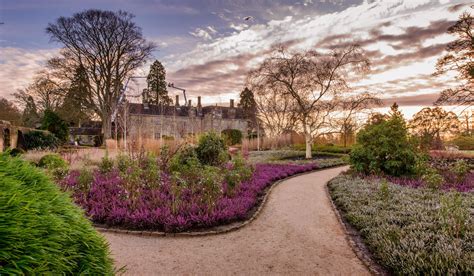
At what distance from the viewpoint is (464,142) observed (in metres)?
26.7

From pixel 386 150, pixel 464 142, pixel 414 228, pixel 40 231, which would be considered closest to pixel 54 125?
pixel 386 150

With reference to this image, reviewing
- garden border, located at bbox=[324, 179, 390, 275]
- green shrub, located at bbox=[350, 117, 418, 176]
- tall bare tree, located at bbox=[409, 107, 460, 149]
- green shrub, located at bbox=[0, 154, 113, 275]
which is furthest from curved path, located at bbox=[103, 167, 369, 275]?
tall bare tree, located at bbox=[409, 107, 460, 149]

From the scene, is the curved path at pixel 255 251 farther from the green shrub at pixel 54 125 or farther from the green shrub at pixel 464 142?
the green shrub at pixel 464 142

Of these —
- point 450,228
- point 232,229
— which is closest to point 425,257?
point 450,228

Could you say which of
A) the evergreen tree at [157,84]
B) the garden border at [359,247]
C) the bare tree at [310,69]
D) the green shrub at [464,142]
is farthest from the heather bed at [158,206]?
the evergreen tree at [157,84]

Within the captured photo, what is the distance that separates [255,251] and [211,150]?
7.48 m

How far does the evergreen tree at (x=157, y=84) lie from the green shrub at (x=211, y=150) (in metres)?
37.9

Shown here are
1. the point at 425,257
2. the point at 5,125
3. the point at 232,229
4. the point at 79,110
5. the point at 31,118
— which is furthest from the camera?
the point at 31,118

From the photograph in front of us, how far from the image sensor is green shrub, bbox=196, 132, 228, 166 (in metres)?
11.9

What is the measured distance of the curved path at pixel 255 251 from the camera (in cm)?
407

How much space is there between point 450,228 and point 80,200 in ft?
26.3

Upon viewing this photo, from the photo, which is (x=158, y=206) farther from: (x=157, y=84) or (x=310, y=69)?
(x=157, y=84)

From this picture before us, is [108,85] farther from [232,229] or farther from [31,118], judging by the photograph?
[232,229]

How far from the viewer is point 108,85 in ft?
94.6
